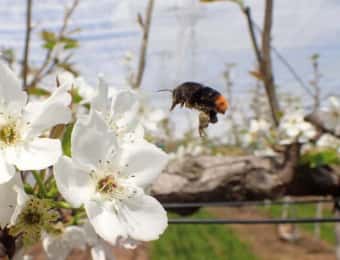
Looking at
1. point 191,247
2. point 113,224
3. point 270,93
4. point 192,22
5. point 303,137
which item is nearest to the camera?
point 113,224

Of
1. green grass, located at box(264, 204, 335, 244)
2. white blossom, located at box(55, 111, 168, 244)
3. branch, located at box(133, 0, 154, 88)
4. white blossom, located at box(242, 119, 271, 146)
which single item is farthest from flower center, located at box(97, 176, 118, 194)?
green grass, located at box(264, 204, 335, 244)

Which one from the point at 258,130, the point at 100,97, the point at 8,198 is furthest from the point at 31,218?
the point at 258,130

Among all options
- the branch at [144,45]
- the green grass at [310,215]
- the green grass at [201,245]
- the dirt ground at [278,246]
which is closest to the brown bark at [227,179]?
the branch at [144,45]

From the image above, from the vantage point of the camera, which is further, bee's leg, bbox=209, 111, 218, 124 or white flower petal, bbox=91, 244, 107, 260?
bee's leg, bbox=209, 111, 218, 124

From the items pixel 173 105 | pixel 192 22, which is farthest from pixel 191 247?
pixel 173 105

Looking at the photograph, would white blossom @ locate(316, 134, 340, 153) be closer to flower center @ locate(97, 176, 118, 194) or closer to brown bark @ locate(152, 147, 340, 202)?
brown bark @ locate(152, 147, 340, 202)

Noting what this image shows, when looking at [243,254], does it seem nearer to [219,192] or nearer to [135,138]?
[219,192]
